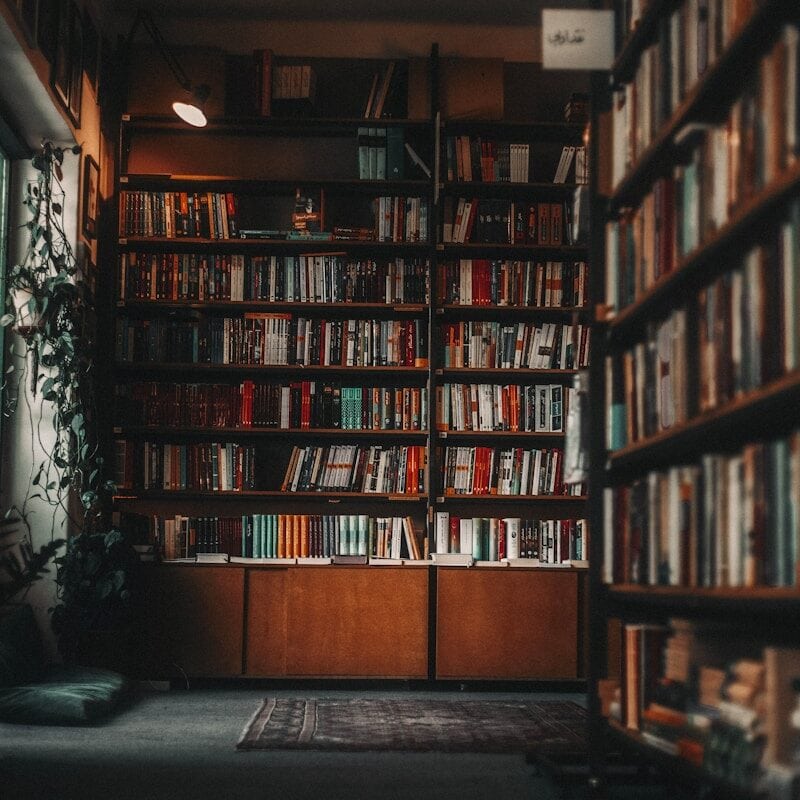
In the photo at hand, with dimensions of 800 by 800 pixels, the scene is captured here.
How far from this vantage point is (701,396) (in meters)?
2.29

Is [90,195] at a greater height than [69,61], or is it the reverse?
[69,61]

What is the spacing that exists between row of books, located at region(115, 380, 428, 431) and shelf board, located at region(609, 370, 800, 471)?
104 inches

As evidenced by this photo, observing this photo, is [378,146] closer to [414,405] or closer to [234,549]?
[414,405]

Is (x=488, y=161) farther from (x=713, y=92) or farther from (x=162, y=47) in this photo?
(x=713, y=92)

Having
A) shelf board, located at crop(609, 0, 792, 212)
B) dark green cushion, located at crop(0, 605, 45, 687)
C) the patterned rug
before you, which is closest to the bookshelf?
shelf board, located at crop(609, 0, 792, 212)

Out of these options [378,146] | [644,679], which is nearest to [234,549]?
[378,146]

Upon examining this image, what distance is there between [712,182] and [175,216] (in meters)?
3.73

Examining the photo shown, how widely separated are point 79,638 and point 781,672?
372cm

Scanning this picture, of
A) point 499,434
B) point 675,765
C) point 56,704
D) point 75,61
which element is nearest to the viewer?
point 675,765

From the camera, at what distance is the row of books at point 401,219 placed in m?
5.52

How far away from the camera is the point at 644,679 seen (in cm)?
267

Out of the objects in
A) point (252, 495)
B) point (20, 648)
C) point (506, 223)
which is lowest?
point (20, 648)

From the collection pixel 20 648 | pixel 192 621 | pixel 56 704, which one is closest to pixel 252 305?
pixel 192 621

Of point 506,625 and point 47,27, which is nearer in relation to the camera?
point 47,27
